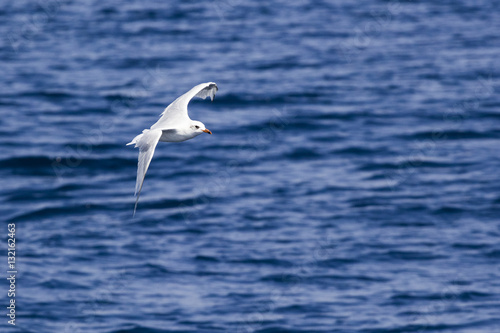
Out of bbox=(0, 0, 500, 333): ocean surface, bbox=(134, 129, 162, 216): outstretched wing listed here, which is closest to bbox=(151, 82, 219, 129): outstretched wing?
bbox=(134, 129, 162, 216): outstretched wing

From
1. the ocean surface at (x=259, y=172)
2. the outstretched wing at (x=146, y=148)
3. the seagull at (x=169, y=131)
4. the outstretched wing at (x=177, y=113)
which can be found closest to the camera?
the outstretched wing at (x=146, y=148)

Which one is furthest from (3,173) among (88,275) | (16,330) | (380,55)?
(380,55)

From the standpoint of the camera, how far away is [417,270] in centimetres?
3044

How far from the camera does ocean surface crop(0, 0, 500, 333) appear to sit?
28.9 meters

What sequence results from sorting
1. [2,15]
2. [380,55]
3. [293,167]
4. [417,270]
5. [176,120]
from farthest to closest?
[2,15]
[380,55]
[293,167]
[417,270]
[176,120]

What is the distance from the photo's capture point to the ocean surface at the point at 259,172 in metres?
28.9

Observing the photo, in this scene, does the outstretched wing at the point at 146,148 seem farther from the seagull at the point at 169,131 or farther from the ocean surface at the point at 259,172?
the ocean surface at the point at 259,172

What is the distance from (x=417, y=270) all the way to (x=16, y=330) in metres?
13.3

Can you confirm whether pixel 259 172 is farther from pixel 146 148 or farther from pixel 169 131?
pixel 146 148

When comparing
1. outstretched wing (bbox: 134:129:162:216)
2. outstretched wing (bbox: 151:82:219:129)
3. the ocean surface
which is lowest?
the ocean surface

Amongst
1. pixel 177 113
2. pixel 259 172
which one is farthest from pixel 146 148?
pixel 259 172

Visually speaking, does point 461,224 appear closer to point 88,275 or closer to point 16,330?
point 88,275

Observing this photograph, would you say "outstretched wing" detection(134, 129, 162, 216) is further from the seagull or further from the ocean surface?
the ocean surface

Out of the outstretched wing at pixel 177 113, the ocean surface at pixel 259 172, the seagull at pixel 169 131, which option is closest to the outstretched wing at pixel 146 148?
the seagull at pixel 169 131
